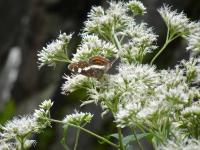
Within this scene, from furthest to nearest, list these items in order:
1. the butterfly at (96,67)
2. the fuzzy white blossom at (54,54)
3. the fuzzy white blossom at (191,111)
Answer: the fuzzy white blossom at (54,54) → the butterfly at (96,67) → the fuzzy white blossom at (191,111)

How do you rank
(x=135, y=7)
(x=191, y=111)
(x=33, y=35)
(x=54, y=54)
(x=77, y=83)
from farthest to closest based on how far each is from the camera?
(x=33, y=35)
(x=135, y=7)
(x=54, y=54)
(x=77, y=83)
(x=191, y=111)

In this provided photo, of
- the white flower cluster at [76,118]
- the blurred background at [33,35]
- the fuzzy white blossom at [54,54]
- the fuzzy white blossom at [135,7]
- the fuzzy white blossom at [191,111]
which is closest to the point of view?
the fuzzy white blossom at [191,111]

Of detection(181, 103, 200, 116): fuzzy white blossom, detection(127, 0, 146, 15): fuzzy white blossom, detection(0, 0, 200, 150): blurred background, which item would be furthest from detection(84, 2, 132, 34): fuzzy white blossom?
detection(0, 0, 200, 150): blurred background

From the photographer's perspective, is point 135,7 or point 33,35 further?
point 33,35

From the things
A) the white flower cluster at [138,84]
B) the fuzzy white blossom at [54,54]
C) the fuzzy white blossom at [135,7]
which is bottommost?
the white flower cluster at [138,84]

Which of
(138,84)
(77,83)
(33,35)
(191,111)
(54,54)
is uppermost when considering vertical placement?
Result: (33,35)

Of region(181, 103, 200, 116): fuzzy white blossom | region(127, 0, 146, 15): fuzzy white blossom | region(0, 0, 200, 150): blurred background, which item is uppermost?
region(0, 0, 200, 150): blurred background

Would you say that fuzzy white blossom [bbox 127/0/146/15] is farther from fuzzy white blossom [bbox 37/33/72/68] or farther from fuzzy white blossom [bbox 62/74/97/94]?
fuzzy white blossom [bbox 62/74/97/94]

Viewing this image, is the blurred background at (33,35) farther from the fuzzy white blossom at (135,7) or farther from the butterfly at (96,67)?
the butterfly at (96,67)

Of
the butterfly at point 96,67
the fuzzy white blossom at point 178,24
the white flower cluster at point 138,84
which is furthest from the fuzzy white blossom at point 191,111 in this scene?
the fuzzy white blossom at point 178,24

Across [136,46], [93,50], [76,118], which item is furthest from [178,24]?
[76,118]

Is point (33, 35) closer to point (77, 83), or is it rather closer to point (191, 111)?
point (77, 83)
